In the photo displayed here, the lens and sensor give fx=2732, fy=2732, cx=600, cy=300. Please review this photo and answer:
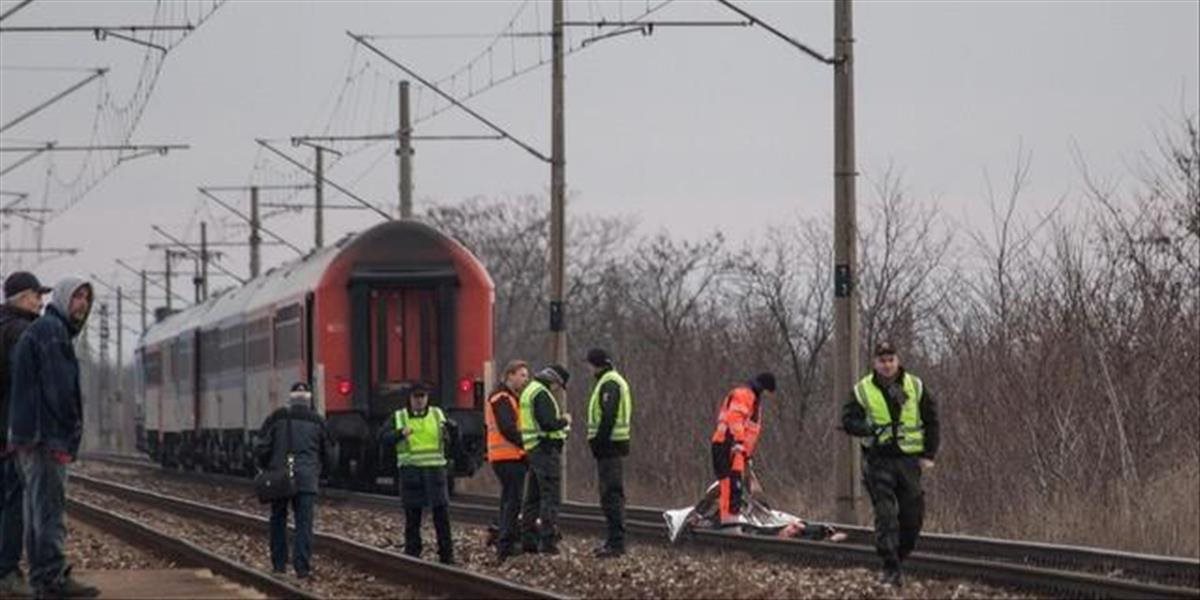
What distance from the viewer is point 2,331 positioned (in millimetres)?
16797

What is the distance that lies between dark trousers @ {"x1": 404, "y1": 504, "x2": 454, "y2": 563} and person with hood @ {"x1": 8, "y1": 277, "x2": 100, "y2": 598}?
6837mm

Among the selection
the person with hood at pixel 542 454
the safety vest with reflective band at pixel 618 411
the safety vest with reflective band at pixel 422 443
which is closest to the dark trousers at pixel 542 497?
the person with hood at pixel 542 454

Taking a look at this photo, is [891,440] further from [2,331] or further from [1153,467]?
[1153,467]

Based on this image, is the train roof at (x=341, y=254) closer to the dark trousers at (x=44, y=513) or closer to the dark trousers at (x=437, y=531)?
the dark trousers at (x=437, y=531)

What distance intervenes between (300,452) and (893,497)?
4.94 meters

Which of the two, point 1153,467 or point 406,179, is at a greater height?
point 406,179

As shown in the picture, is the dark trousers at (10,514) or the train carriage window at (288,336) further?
the train carriage window at (288,336)

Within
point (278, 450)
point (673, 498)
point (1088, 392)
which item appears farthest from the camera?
point (673, 498)

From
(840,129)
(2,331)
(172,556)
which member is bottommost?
(172,556)

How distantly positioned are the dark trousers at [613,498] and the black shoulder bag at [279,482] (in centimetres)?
313

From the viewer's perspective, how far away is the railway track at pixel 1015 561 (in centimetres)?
1844

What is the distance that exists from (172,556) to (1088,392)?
10.6 metres

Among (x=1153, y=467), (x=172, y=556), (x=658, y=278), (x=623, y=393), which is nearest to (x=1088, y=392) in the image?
(x=1153, y=467)

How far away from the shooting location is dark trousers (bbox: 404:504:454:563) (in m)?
23.0
